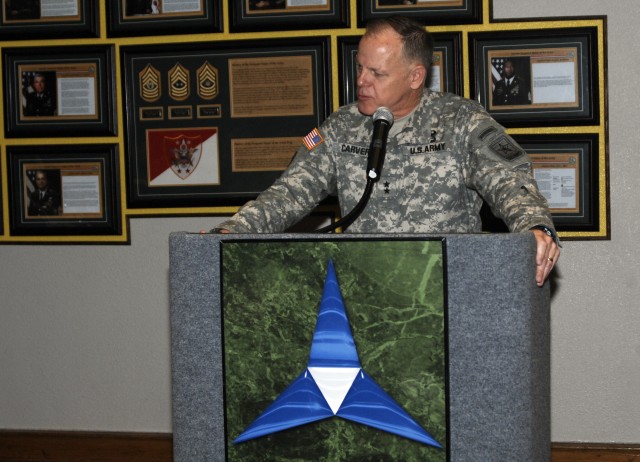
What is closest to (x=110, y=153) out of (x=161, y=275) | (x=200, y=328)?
(x=161, y=275)

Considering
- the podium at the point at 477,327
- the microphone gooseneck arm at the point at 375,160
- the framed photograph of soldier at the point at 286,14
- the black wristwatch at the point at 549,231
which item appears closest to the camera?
the podium at the point at 477,327

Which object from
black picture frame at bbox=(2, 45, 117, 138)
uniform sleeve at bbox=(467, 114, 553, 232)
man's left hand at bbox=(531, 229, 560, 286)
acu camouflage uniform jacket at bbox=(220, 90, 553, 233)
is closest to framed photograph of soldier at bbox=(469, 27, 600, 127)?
acu camouflage uniform jacket at bbox=(220, 90, 553, 233)

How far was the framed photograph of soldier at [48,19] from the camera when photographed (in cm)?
333

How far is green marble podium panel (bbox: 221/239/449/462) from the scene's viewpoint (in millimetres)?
1429

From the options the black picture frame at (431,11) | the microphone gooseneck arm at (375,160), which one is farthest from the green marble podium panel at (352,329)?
the black picture frame at (431,11)

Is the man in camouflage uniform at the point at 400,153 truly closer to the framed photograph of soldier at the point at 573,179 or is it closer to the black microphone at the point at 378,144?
the black microphone at the point at 378,144

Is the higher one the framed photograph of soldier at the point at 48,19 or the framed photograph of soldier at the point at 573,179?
the framed photograph of soldier at the point at 48,19

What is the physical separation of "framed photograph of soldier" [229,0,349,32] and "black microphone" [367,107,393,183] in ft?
3.79

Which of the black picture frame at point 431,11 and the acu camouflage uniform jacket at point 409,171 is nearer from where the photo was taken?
the acu camouflage uniform jacket at point 409,171

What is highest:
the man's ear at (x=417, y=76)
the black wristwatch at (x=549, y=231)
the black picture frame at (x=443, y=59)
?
the black picture frame at (x=443, y=59)

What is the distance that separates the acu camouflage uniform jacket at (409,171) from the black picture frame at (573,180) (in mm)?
802

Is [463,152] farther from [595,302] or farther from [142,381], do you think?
[142,381]

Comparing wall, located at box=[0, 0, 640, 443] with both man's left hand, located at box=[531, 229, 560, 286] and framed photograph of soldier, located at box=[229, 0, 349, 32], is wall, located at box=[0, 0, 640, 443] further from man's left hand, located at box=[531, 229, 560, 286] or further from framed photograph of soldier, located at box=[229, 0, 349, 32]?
man's left hand, located at box=[531, 229, 560, 286]

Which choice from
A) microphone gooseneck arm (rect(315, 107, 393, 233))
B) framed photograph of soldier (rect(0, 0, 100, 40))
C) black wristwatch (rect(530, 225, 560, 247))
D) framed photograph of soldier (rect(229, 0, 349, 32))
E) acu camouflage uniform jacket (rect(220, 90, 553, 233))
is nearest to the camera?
black wristwatch (rect(530, 225, 560, 247))
